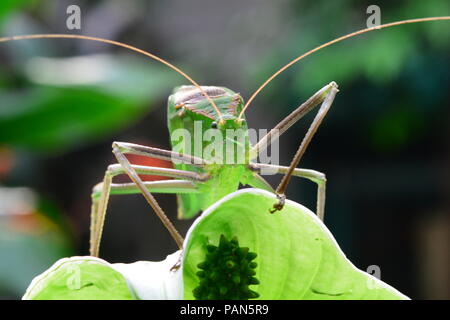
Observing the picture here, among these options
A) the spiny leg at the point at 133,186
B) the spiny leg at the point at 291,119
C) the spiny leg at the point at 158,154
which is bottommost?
the spiny leg at the point at 133,186

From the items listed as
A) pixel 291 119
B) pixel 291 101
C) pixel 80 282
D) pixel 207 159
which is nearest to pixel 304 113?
pixel 291 119

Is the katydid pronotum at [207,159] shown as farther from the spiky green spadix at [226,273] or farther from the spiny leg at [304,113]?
the spiky green spadix at [226,273]

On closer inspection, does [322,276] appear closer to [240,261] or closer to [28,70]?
[240,261]

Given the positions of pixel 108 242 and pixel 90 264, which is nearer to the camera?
pixel 90 264

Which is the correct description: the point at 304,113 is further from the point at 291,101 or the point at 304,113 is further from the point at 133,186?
the point at 291,101

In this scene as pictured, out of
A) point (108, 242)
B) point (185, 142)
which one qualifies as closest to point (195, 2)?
point (108, 242)

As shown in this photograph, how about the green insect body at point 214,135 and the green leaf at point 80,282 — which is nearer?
the green leaf at point 80,282

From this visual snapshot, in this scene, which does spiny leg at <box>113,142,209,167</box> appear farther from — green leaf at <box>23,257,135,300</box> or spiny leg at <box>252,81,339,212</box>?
green leaf at <box>23,257,135,300</box>

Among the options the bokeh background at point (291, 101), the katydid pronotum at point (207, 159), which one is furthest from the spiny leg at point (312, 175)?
the bokeh background at point (291, 101)
